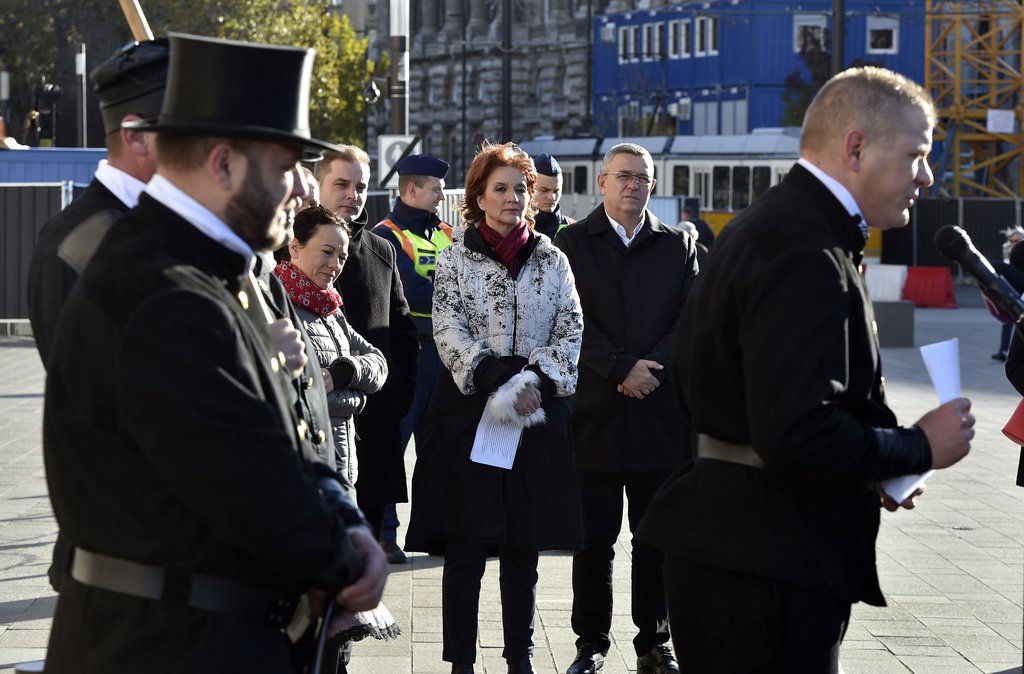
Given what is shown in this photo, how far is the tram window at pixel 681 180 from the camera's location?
41.2 metres

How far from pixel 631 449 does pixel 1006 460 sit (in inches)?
228

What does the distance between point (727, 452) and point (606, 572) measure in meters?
2.83

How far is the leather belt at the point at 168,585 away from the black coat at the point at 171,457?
0.05ft

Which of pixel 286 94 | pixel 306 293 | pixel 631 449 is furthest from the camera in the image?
pixel 631 449

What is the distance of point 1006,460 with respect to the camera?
11.5 meters

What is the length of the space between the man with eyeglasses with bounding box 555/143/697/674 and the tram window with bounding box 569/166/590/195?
35965 mm

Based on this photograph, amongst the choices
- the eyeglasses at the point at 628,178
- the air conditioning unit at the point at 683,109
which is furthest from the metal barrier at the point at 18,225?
the air conditioning unit at the point at 683,109

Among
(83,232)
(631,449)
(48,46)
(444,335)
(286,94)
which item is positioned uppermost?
(48,46)

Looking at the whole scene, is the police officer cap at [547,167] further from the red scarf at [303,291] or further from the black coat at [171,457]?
the black coat at [171,457]

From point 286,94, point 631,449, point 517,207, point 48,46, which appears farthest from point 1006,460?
point 48,46

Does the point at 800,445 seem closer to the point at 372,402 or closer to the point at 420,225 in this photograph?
the point at 372,402

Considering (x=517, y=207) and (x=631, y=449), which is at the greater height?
(x=517, y=207)

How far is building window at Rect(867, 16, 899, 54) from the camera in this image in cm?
6100

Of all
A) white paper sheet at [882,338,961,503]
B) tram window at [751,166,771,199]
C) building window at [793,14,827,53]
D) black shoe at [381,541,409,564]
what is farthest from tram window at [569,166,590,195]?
white paper sheet at [882,338,961,503]
